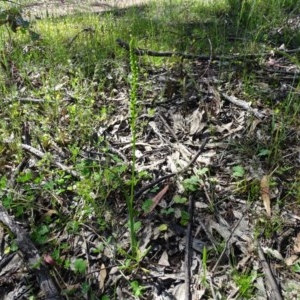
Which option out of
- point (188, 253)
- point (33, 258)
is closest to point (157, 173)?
point (188, 253)

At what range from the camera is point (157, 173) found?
6.59ft

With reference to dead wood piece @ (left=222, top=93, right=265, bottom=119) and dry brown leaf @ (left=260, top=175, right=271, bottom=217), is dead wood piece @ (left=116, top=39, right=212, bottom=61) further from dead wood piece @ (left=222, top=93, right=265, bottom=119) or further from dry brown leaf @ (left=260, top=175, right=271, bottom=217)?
dry brown leaf @ (left=260, top=175, right=271, bottom=217)

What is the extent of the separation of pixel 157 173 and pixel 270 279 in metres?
0.85

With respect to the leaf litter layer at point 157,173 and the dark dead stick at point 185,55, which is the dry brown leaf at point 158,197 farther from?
the dark dead stick at point 185,55

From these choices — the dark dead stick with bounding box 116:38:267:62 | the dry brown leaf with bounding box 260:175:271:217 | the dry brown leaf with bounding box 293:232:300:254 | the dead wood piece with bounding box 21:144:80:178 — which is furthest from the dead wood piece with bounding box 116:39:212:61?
the dry brown leaf with bounding box 293:232:300:254

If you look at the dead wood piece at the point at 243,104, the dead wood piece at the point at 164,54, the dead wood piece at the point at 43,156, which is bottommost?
the dead wood piece at the point at 43,156

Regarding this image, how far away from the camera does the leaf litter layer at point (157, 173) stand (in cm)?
153

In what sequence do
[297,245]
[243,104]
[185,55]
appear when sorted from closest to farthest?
[297,245]
[243,104]
[185,55]

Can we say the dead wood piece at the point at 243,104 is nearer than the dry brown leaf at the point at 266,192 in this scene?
No

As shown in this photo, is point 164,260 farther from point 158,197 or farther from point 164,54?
point 164,54

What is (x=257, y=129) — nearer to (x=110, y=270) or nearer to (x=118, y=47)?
(x=110, y=270)

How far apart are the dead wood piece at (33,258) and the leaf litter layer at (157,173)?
0.03 m

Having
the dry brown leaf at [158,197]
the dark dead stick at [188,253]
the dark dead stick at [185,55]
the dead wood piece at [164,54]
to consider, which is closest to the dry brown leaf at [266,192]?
the dark dead stick at [188,253]

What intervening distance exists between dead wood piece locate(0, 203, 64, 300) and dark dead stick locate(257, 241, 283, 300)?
34.0 inches
